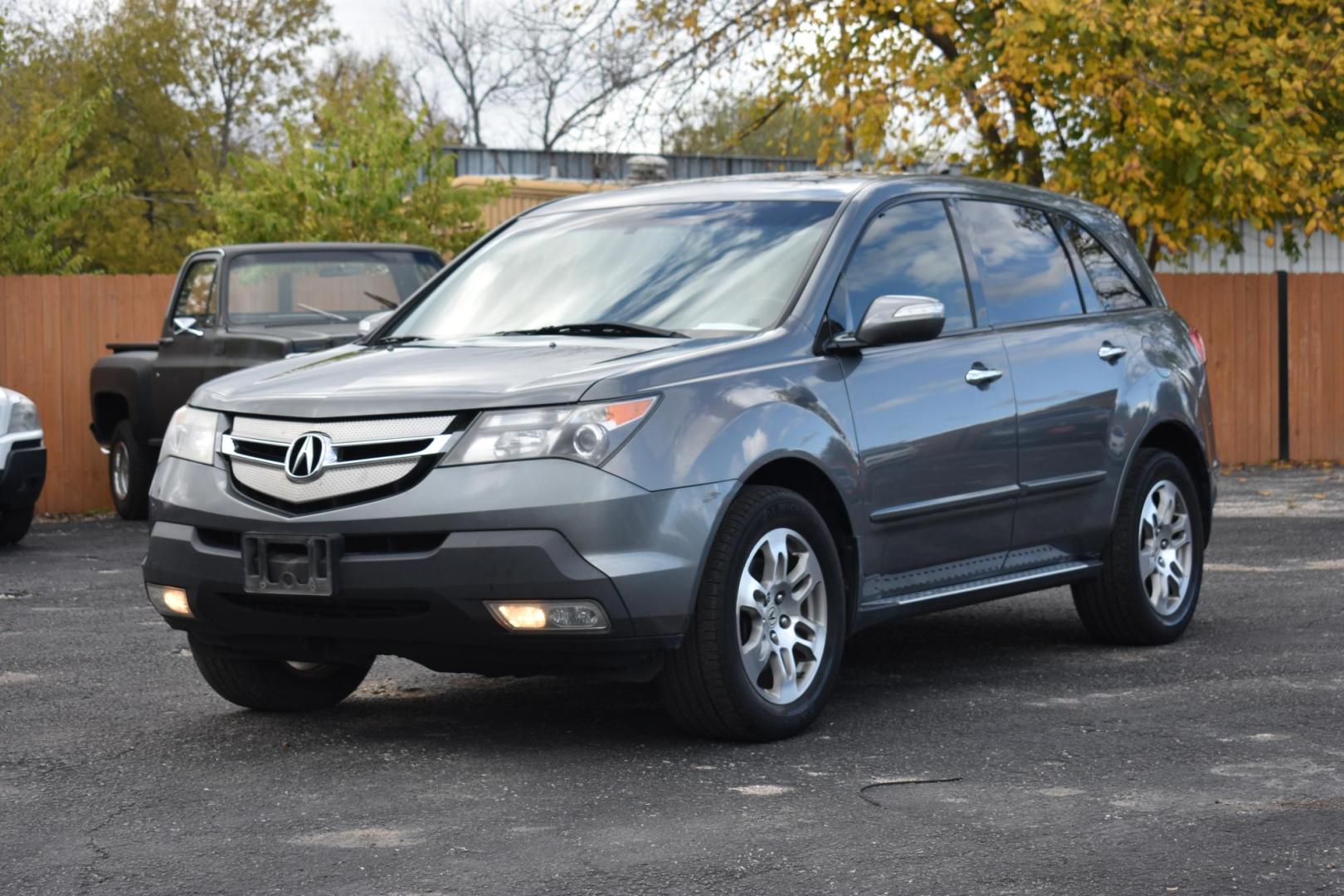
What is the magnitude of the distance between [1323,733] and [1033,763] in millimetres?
1014

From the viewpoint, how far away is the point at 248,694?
648cm

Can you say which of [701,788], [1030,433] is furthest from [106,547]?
[701,788]

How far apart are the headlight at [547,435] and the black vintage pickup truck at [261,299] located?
7.19 meters

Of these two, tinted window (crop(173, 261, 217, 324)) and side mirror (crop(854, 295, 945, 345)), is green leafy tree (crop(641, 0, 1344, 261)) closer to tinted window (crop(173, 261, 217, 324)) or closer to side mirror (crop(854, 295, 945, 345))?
tinted window (crop(173, 261, 217, 324))

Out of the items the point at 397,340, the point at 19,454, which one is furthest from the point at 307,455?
the point at 19,454

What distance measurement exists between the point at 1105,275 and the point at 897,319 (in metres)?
2.10

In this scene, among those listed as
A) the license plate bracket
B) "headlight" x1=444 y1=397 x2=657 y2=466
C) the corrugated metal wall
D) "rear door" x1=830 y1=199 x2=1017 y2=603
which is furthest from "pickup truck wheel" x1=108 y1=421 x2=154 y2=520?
the corrugated metal wall

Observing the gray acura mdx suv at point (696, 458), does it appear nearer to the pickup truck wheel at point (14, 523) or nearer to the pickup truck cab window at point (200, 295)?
the pickup truck cab window at point (200, 295)

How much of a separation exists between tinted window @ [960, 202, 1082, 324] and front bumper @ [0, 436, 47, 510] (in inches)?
284

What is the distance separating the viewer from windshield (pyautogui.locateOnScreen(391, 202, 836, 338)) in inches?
253

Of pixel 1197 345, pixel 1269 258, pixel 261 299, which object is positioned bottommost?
pixel 1197 345

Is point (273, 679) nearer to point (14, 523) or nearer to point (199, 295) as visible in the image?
point (14, 523)

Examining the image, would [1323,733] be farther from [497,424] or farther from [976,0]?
[976,0]

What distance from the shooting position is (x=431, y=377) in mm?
5773
